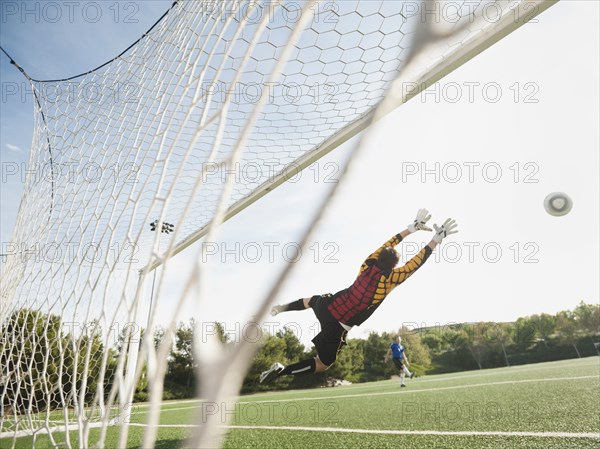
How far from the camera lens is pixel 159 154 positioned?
1232mm

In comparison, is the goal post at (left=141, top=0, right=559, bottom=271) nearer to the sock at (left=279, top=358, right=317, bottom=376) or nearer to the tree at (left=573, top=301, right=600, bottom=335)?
the sock at (left=279, top=358, right=317, bottom=376)

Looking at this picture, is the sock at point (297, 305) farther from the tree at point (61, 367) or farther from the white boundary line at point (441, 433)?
the tree at point (61, 367)

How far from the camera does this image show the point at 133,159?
1.80 m

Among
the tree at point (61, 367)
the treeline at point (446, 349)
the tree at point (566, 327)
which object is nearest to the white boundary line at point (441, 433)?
the tree at point (61, 367)

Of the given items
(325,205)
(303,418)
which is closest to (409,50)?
(325,205)

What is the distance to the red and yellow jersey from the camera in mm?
3619

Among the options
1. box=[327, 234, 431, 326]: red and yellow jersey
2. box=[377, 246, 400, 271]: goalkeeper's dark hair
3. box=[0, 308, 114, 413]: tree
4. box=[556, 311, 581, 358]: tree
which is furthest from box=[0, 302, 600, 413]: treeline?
box=[0, 308, 114, 413]: tree

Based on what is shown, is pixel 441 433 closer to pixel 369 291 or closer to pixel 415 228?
pixel 369 291

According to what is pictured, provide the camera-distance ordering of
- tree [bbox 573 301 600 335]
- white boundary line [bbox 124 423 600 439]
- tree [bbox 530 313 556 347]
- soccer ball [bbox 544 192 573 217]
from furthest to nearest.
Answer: tree [bbox 573 301 600 335] → tree [bbox 530 313 556 347] → soccer ball [bbox 544 192 573 217] → white boundary line [bbox 124 423 600 439]

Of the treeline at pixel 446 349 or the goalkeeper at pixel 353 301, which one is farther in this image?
the treeline at pixel 446 349

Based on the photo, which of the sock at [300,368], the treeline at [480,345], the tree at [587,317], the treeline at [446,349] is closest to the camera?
the sock at [300,368]

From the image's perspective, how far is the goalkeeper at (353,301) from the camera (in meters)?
3.62

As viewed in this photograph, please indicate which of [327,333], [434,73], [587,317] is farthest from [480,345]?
[434,73]

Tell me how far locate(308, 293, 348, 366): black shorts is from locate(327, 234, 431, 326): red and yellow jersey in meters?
0.08
